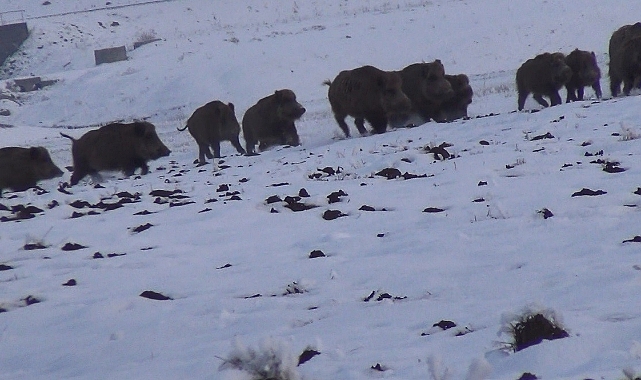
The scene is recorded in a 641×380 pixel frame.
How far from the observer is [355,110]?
16.5m

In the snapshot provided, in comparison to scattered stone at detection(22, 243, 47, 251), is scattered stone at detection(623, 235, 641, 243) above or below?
below

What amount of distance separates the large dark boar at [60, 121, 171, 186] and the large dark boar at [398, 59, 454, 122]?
5.39m

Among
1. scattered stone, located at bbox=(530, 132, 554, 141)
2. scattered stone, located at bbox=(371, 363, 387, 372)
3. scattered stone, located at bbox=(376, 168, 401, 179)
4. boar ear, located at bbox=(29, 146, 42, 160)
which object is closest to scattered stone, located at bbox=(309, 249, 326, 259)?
scattered stone, located at bbox=(371, 363, 387, 372)

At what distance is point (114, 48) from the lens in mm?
43000

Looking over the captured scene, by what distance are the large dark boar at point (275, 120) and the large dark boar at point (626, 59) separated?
250 inches

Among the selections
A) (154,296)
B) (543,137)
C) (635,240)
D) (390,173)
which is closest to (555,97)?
(543,137)

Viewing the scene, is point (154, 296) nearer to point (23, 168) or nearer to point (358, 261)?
point (358, 261)

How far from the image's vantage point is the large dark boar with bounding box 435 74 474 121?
17.3m

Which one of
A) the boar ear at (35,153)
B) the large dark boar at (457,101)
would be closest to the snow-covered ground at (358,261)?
the boar ear at (35,153)

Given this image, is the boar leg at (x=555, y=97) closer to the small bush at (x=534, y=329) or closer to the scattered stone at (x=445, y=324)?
the scattered stone at (x=445, y=324)

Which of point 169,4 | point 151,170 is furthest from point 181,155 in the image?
point 169,4

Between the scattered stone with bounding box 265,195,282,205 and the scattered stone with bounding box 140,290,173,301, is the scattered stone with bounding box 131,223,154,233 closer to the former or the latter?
the scattered stone with bounding box 265,195,282,205

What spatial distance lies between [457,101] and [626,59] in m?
3.44

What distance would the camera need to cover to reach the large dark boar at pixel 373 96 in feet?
52.9
